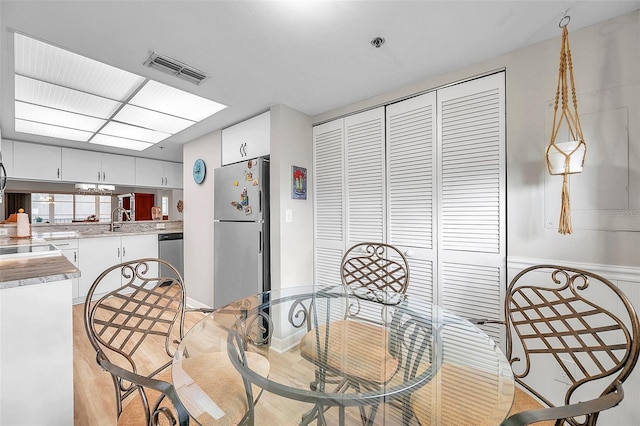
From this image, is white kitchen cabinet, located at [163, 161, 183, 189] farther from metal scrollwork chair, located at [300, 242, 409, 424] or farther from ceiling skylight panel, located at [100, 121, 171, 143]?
metal scrollwork chair, located at [300, 242, 409, 424]

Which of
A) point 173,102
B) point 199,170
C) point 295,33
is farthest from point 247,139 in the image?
point 295,33

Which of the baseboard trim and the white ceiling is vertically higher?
the white ceiling

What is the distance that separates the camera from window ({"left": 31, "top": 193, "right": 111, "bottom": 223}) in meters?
5.29

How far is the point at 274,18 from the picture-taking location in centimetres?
148

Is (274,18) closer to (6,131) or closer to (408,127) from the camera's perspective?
(408,127)

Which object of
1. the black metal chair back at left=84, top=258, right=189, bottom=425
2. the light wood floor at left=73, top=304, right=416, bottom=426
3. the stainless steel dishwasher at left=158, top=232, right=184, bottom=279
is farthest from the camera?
the stainless steel dishwasher at left=158, top=232, right=184, bottom=279

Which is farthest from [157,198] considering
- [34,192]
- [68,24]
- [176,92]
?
[68,24]

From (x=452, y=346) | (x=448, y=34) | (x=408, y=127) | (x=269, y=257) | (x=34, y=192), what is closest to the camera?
(x=452, y=346)

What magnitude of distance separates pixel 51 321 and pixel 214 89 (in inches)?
74.7

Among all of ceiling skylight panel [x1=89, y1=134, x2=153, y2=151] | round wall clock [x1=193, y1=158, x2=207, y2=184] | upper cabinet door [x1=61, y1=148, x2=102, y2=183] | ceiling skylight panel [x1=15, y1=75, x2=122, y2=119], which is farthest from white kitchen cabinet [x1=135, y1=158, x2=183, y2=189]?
ceiling skylight panel [x1=15, y1=75, x2=122, y2=119]

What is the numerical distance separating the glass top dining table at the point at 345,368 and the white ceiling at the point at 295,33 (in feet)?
5.33

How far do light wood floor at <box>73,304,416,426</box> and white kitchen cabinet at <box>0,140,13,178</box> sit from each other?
2212 millimetres

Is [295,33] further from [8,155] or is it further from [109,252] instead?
[8,155]

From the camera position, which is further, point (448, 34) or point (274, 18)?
point (448, 34)
